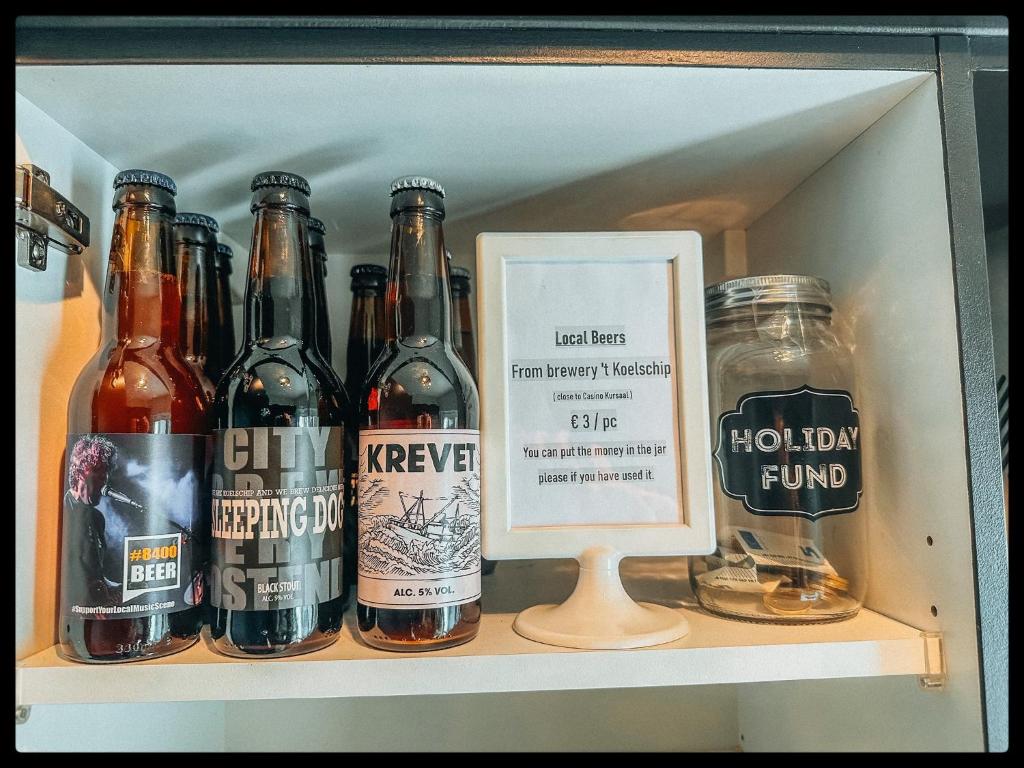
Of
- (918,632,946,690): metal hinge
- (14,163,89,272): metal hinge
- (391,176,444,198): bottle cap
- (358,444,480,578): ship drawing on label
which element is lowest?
(918,632,946,690): metal hinge

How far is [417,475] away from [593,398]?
7.1 inches

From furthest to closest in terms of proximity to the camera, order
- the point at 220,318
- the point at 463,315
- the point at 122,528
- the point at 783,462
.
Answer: the point at 463,315 → the point at 220,318 → the point at 783,462 → the point at 122,528

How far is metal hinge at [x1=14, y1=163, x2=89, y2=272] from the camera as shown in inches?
21.9

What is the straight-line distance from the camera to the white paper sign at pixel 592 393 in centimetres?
63

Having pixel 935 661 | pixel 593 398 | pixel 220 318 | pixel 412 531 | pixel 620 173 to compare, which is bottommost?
pixel 935 661

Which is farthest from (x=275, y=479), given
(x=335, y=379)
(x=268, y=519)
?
(x=335, y=379)

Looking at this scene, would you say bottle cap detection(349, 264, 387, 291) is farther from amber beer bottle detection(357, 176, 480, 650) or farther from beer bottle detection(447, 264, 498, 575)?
amber beer bottle detection(357, 176, 480, 650)

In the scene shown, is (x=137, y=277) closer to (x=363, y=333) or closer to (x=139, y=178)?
(x=139, y=178)

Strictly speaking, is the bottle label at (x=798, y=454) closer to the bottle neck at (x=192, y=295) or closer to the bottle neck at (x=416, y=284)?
the bottle neck at (x=416, y=284)

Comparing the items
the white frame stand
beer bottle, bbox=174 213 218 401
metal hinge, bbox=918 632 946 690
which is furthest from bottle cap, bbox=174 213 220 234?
metal hinge, bbox=918 632 946 690

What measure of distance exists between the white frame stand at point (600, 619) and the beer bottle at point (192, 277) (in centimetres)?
40

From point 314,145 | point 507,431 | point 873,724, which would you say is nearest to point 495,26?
point 314,145

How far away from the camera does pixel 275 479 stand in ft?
1.83

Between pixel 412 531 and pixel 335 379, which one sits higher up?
pixel 335 379
